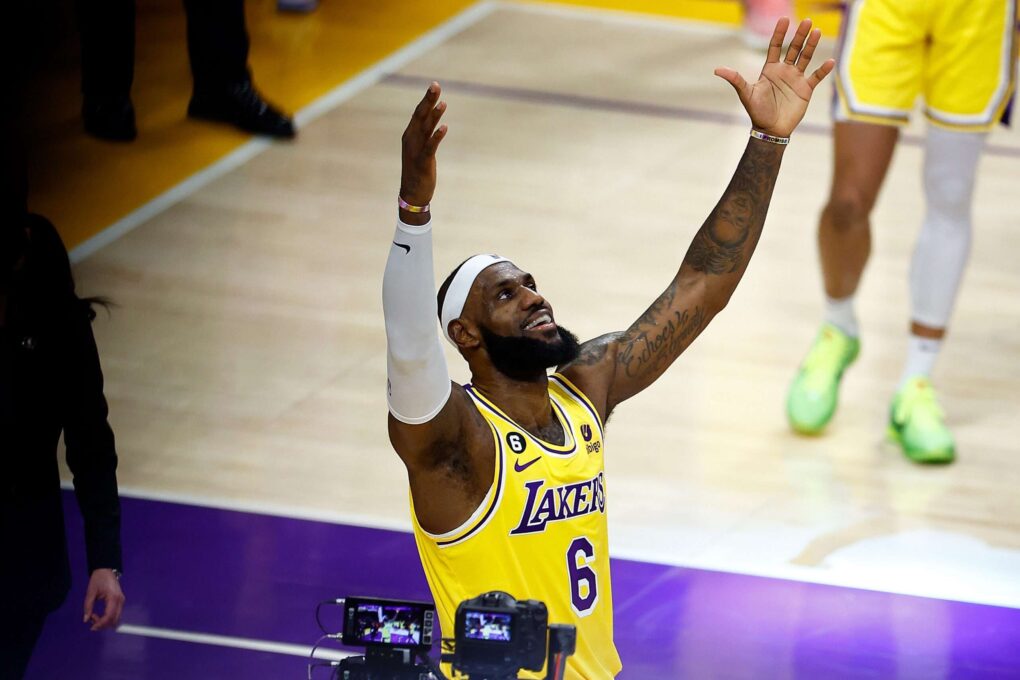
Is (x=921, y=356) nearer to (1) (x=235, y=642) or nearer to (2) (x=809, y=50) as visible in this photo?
(2) (x=809, y=50)

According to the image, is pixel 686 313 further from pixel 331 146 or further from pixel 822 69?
pixel 331 146

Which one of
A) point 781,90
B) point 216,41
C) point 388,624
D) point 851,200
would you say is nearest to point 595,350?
point 781,90

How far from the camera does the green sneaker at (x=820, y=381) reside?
5.13 m

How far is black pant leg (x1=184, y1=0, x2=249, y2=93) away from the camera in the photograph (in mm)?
3980

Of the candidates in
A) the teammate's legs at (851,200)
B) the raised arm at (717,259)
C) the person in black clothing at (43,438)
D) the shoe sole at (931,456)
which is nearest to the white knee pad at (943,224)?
the teammate's legs at (851,200)

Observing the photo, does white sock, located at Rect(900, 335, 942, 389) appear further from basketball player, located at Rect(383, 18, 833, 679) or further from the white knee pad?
basketball player, located at Rect(383, 18, 833, 679)

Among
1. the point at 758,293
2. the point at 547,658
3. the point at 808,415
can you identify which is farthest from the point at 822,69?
the point at 758,293

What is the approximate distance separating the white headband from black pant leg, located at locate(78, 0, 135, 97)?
2.86ft

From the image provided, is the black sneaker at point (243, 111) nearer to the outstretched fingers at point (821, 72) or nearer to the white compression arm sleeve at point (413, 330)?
the outstretched fingers at point (821, 72)

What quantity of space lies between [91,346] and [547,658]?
98cm

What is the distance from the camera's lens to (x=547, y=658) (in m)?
2.50

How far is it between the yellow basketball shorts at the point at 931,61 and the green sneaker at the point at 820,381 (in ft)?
2.45

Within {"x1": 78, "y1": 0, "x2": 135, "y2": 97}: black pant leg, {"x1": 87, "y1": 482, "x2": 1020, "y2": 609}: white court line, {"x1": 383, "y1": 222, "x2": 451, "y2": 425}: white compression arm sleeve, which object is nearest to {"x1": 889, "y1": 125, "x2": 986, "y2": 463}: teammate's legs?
{"x1": 87, "y1": 482, "x2": 1020, "y2": 609}: white court line

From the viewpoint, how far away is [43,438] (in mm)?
2846
